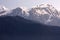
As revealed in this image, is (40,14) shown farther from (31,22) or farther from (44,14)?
(31,22)

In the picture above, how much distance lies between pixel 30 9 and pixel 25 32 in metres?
2.63

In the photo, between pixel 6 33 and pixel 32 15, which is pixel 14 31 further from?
pixel 32 15

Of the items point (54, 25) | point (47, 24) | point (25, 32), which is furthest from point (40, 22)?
Answer: point (25, 32)

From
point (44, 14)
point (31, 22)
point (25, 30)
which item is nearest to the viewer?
Result: point (31, 22)

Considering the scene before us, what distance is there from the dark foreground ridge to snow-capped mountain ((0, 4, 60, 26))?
1.71 ft

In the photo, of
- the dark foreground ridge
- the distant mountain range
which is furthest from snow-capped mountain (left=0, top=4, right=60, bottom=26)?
the dark foreground ridge

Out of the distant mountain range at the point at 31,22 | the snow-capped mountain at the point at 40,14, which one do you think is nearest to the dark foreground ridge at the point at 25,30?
the distant mountain range at the point at 31,22

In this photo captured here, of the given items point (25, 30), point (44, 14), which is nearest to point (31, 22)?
point (44, 14)

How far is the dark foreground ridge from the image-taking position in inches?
438

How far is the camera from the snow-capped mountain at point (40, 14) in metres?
10.0

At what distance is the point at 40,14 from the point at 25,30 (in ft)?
7.67

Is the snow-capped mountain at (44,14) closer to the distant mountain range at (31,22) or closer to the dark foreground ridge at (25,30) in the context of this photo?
the distant mountain range at (31,22)

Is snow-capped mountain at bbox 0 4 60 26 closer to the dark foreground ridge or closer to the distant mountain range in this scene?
the distant mountain range

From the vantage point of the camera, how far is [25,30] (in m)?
12.3
